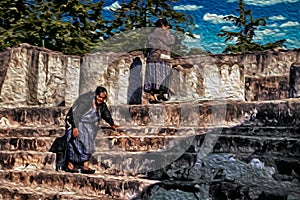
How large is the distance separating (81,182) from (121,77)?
9.09 feet

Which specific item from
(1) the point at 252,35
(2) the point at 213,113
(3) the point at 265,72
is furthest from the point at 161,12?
(2) the point at 213,113

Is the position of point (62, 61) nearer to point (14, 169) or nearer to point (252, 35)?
point (14, 169)

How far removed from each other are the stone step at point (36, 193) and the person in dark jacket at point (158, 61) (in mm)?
2579

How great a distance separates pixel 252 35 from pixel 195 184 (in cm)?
1384

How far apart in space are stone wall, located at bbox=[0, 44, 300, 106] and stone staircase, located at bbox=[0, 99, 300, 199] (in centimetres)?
122

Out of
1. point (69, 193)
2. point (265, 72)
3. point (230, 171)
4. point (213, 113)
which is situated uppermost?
point (265, 72)

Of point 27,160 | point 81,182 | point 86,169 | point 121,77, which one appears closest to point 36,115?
point 27,160

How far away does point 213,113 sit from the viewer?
5824 millimetres

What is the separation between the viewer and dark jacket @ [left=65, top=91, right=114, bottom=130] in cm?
562

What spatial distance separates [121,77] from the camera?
7.56 metres

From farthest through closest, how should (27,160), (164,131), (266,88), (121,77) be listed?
1. (121,77)
2. (266,88)
3. (27,160)
4. (164,131)

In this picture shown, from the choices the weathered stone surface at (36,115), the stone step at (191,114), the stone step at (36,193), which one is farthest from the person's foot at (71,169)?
the weathered stone surface at (36,115)

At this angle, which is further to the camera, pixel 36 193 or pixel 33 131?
pixel 33 131

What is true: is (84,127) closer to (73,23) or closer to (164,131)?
(164,131)
